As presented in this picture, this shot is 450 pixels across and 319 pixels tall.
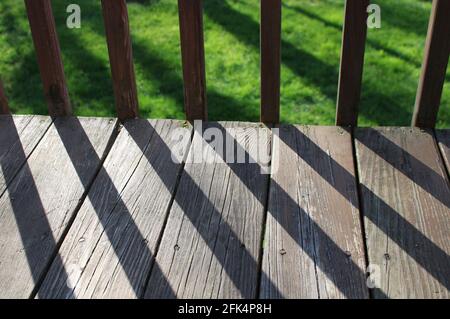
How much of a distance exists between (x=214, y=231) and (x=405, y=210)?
67 centimetres

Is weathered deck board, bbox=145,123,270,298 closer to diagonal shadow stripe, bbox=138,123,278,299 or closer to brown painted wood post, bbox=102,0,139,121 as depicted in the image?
diagonal shadow stripe, bbox=138,123,278,299

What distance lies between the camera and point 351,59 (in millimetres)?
2516

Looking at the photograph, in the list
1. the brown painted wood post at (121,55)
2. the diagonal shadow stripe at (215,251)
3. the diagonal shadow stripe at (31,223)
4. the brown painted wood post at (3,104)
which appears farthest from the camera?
the brown painted wood post at (3,104)

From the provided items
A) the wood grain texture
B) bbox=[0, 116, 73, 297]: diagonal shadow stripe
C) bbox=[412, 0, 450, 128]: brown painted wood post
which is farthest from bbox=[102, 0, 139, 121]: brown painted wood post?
bbox=[412, 0, 450, 128]: brown painted wood post

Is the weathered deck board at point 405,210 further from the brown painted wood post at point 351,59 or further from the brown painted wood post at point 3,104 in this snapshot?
the brown painted wood post at point 3,104

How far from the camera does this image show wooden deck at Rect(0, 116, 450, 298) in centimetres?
192

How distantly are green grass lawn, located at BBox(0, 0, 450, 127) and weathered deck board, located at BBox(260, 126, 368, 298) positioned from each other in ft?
4.09

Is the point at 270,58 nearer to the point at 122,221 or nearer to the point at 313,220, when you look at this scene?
the point at 313,220

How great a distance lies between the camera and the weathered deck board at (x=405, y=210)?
1.91 meters

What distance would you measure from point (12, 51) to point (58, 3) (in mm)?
925

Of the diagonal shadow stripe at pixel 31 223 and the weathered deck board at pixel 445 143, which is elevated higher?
the weathered deck board at pixel 445 143

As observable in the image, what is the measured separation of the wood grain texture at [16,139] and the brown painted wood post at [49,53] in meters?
0.10

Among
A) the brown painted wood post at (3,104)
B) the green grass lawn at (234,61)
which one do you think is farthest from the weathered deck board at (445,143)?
the brown painted wood post at (3,104)

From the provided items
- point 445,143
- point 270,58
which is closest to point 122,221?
point 270,58
